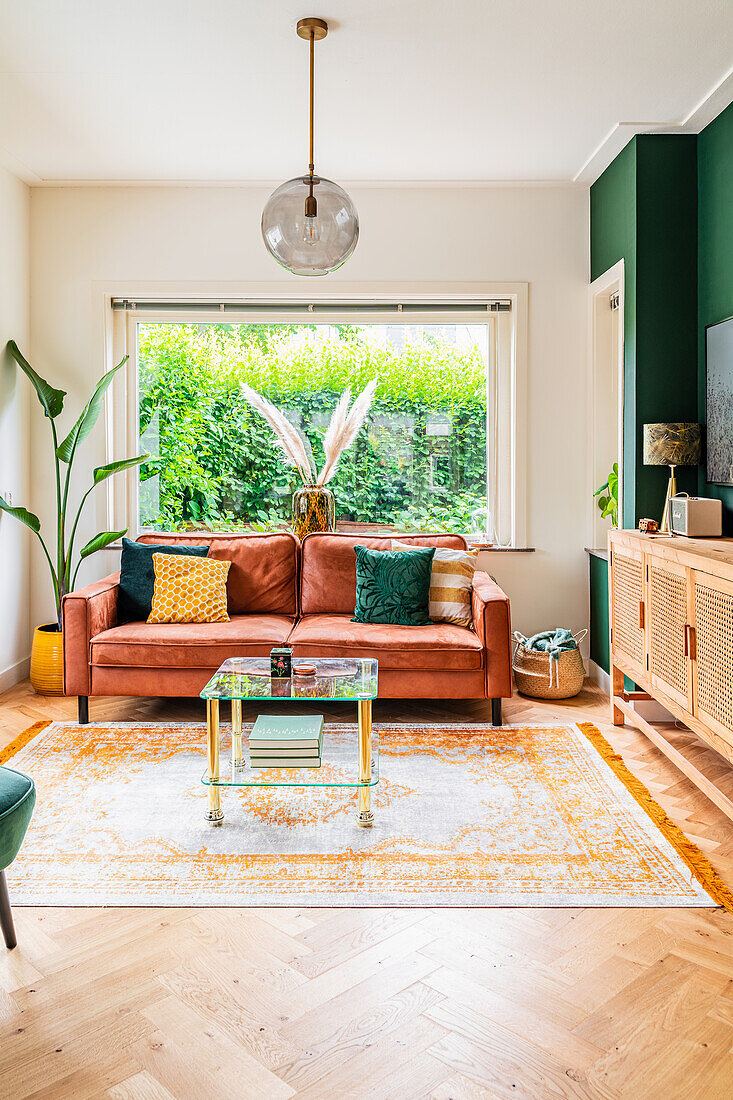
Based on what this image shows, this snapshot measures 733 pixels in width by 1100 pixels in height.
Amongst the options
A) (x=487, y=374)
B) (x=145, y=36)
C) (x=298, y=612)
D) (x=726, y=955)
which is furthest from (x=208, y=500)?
(x=726, y=955)

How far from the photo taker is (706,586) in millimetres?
2791

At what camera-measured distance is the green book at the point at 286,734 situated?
105 inches

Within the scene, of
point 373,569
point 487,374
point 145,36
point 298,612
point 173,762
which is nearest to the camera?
point 145,36

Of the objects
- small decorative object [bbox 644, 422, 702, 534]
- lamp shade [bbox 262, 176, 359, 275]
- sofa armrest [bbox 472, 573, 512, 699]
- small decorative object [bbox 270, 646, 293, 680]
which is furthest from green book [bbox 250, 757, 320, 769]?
small decorative object [bbox 644, 422, 702, 534]

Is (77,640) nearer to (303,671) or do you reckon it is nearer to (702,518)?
(303,671)

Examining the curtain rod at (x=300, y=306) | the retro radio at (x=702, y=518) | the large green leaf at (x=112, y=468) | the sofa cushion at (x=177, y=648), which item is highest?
the curtain rod at (x=300, y=306)

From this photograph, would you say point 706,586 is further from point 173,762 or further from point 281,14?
point 281,14

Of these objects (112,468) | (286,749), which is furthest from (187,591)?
(286,749)

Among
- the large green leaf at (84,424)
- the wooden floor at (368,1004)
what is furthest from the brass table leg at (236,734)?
the large green leaf at (84,424)

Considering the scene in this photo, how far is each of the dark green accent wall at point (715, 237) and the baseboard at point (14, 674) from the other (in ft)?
11.8

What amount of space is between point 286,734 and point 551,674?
188 centimetres

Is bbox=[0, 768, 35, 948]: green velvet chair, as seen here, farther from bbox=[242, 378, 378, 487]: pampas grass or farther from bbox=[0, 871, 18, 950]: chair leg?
bbox=[242, 378, 378, 487]: pampas grass

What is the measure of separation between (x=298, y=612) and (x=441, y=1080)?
290 centimetres

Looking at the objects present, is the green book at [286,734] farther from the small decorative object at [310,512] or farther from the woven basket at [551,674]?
the small decorative object at [310,512]
